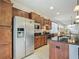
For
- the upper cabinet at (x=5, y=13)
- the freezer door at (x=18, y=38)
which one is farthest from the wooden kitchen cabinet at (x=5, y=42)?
the freezer door at (x=18, y=38)

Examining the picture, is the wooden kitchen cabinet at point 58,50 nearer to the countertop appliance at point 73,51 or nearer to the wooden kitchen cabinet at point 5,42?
the countertop appliance at point 73,51

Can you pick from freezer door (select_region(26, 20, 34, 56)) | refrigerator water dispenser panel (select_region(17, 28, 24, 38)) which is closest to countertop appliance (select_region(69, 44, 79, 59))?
refrigerator water dispenser panel (select_region(17, 28, 24, 38))

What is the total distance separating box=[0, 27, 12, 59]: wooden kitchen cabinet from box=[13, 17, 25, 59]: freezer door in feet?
1.57

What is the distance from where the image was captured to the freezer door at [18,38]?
471 cm

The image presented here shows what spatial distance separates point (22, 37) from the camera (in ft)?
17.0

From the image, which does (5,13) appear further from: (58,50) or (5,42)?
(58,50)

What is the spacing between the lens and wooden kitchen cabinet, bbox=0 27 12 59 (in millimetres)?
3865

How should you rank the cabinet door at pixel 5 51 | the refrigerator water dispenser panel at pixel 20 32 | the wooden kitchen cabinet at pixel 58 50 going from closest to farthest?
the wooden kitchen cabinet at pixel 58 50 < the cabinet door at pixel 5 51 < the refrigerator water dispenser panel at pixel 20 32

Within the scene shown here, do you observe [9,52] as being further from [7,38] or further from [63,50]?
[63,50]

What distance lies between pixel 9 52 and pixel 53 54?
1680mm

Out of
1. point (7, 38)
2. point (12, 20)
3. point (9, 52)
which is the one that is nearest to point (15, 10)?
point (12, 20)

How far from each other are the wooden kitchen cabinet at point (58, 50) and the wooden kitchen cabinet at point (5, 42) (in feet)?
5.28

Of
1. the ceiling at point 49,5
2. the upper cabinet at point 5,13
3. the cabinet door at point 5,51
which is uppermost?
the ceiling at point 49,5

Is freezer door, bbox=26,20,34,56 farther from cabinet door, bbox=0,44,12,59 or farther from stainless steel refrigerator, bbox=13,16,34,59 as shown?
cabinet door, bbox=0,44,12,59
